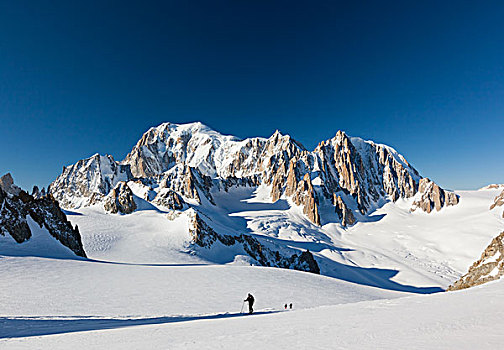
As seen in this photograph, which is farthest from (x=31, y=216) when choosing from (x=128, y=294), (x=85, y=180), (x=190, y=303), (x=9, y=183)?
(x=85, y=180)

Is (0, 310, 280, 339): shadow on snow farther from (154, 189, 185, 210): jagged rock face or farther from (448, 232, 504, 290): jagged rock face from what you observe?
(154, 189, 185, 210): jagged rock face

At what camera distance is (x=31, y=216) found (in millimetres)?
28531

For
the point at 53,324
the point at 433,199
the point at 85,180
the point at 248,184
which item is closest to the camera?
the point at 53,324

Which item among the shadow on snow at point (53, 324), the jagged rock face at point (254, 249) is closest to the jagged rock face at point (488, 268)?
the shadow on snow at point (53, 324)

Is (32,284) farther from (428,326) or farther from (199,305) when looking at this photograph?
(428,326)

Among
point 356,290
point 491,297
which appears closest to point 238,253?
point 356,290

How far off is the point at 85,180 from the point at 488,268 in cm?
14797

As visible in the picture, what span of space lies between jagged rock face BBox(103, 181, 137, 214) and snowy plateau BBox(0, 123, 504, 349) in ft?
1.01

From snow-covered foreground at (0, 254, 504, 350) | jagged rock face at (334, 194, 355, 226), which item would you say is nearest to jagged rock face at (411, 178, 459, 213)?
jagged rock face at (334, 194, 355, 226)

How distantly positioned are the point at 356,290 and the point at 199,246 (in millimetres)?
28919

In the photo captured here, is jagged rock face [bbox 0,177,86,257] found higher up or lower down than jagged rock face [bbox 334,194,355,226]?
lower down

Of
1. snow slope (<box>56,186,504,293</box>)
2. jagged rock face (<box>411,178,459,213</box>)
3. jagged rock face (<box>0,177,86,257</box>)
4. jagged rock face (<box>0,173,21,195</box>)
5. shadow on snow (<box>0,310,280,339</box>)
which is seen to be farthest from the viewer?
jagged rock face (<box>411,178,459,213</box>)

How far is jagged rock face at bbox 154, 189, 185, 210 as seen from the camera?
69062 millimetres

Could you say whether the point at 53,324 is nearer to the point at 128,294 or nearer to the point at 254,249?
the point at 128,294
